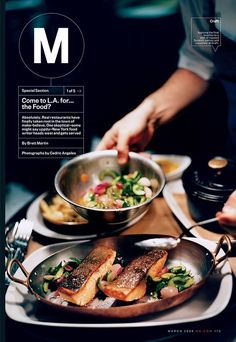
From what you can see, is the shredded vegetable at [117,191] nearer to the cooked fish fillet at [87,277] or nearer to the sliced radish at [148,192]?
the sliced radish at [148,192]

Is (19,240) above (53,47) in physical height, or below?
below

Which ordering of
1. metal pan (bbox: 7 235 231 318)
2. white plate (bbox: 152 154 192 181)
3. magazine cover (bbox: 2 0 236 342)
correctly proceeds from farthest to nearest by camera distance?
1. white plate (bbox: 152 154 192 181)
2. magazine cover (bbox: 2 0 236 342)
3. metal pan (bbox: 7 235 231 318)

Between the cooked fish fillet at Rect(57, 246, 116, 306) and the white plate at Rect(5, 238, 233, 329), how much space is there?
0.21 ft

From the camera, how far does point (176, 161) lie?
5.37ft

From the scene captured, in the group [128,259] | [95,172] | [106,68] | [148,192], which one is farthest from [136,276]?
[106,68]

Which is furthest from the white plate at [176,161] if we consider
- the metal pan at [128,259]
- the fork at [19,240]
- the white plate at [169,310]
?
the fork at [19,240]

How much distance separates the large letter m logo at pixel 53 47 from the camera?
4.88ft

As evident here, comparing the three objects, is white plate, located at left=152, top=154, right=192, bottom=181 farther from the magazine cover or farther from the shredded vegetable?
the shredded vegetable

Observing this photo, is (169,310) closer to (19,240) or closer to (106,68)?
(19,240)

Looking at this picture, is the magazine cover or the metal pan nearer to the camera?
the metal pan

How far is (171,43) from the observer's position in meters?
1.50

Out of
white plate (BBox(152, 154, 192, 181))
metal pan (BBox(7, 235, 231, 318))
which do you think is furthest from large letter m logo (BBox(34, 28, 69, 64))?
metal pan (BBox(7, 235, 231, 318))

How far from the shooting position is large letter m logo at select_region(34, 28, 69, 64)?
1.49m

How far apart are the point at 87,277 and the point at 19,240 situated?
0.27m
